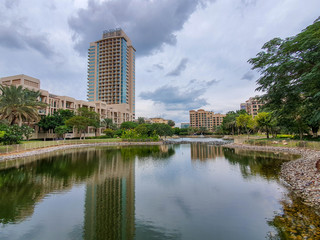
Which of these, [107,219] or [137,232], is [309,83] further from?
[107,219]

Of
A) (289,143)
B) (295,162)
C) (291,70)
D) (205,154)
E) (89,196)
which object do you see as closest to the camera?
(89,196)

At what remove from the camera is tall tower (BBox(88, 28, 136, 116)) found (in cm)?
11138

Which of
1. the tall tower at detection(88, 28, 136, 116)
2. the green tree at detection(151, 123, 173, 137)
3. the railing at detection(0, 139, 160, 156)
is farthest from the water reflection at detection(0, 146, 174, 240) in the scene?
the tall tower at detection(88, 28, 136, 116)

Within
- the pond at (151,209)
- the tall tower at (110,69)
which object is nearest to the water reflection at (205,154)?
the pond at (151,209)

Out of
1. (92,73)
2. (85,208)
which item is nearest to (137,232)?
(85,208)

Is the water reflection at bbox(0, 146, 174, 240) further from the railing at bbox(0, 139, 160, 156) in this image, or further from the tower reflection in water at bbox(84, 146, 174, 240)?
the railing at bbox(0, 139, 160, 156)

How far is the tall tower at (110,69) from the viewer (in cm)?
11138

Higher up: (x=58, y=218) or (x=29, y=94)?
(x=29, y=94)

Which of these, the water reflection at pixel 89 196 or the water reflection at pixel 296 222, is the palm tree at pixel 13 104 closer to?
the water reflection at pixel 89 196

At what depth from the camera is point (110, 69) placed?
113 m

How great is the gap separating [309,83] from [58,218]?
18.7m

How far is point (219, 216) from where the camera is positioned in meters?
9.45

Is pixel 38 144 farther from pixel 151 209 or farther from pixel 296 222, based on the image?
pixel 296 222

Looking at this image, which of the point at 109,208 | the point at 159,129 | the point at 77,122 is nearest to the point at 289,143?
the point at 109,208
